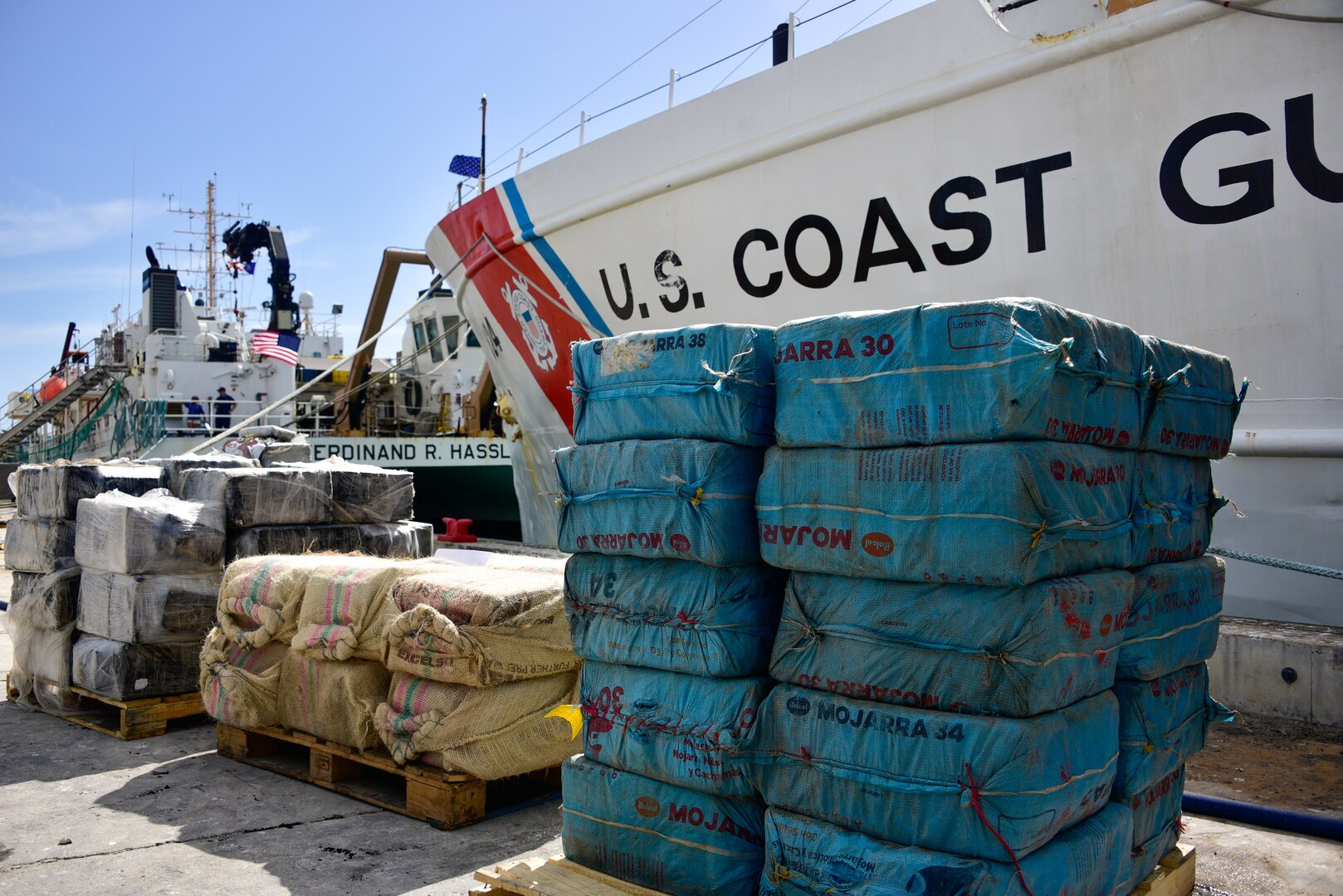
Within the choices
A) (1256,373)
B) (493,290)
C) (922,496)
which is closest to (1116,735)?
(922,496)

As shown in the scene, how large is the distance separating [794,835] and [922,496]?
2.97 feet

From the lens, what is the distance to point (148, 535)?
5.09m

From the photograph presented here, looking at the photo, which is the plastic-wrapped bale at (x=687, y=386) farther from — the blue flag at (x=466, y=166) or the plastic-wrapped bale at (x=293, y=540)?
the blue flag at (x=466, y=166)

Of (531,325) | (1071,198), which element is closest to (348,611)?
(1071,198)

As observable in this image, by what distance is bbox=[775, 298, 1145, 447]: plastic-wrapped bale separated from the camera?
90.4 inches

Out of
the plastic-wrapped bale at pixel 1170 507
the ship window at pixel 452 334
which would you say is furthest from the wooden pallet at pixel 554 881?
the ship window at pixel 452 334

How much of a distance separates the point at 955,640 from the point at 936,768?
294 millimetres

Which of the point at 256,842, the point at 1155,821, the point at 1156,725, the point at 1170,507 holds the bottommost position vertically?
the point at 256,842

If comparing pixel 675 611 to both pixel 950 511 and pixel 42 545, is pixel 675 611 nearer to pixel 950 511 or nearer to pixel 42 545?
pixel 950 511

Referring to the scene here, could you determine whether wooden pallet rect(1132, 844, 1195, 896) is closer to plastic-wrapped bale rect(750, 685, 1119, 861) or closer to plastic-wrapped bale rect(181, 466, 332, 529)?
plastic-wrapped bale rect(750, 685, 1119, 861)

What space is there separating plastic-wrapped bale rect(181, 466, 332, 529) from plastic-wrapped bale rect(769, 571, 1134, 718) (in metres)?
3.75

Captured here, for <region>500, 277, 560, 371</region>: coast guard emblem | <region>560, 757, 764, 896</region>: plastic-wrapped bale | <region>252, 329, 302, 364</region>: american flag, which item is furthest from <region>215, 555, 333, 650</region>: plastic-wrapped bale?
<region>252, 329, 302, 364</region>: american flag

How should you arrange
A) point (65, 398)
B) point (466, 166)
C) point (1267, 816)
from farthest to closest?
point (65, 398) → point (466, 166) → point (1267, 816)

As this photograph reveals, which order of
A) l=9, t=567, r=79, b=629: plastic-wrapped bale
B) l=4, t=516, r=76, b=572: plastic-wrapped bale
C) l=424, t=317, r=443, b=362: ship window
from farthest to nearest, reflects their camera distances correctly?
l=424, t=317, r=443, b=362: ship window → l=4, t=516, r=76, b=572: plastic-wrapped bale → l=9, t=567, r=79, b=629: plastic-wrapped bale
